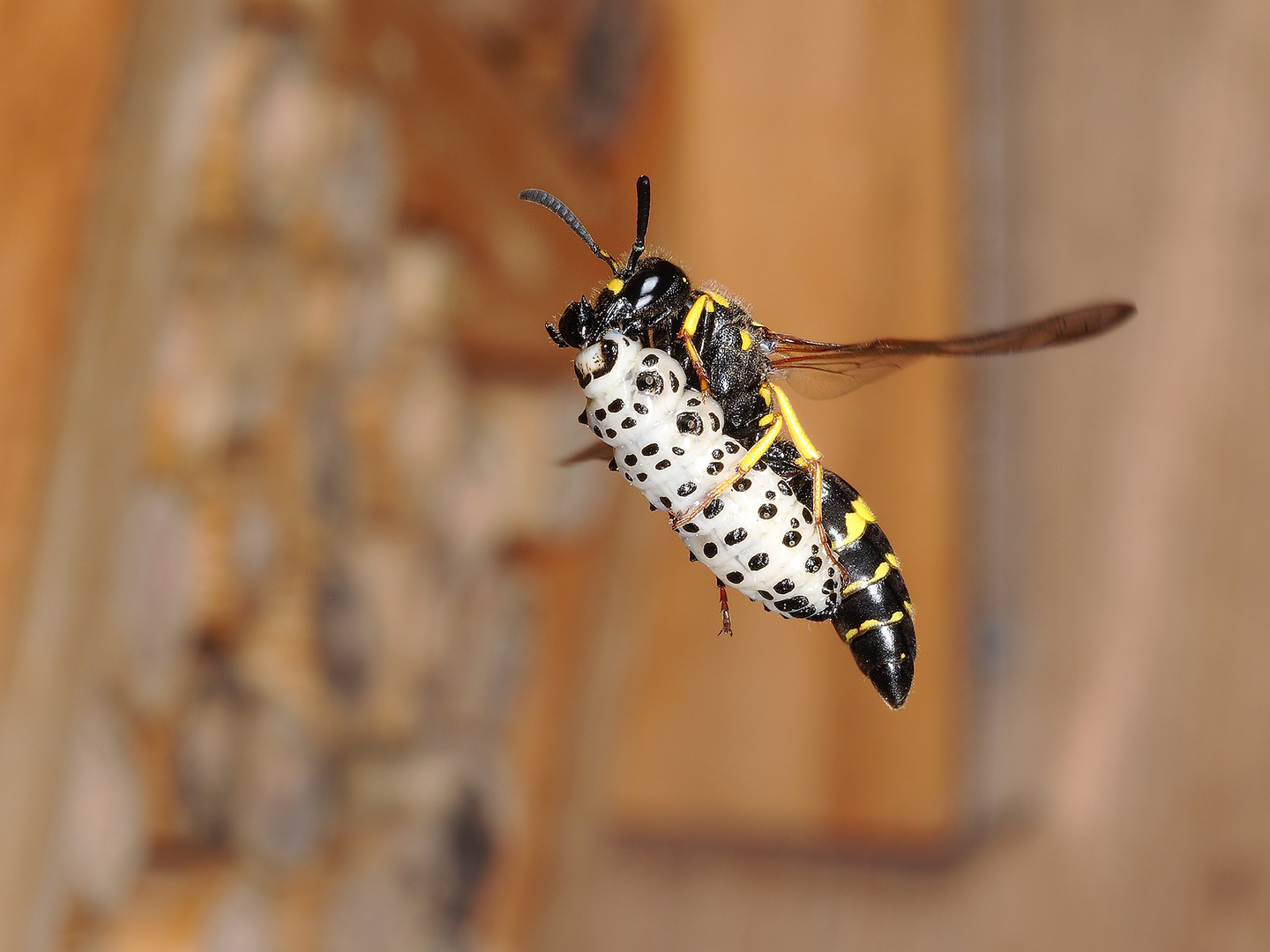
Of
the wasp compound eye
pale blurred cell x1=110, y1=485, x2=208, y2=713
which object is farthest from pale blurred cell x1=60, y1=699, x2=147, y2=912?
the wasp compound eye

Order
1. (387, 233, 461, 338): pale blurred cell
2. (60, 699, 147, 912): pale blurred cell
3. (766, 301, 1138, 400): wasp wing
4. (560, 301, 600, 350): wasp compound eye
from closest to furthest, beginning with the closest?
1. (766, 301, 1138, 400): wasp wing
2. (560, 301, 600, 350): wasp compound eye
3. (60, 699, 147, 912): pale blurred cell
4. (387, 233, 461, 338): pale blurred cell

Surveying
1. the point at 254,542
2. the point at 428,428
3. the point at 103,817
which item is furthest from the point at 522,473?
the point at 103,817

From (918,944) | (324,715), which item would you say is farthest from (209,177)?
(918,944)

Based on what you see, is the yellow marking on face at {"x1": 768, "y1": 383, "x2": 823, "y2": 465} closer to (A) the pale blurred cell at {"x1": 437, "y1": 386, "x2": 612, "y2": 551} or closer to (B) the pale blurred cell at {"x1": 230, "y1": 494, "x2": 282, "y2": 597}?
(B) the pale blurred cell at {"x1": 230, "y1": 494, "x2": 282, "y2": 597}

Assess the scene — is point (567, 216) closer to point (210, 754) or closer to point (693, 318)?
point (693, 318)

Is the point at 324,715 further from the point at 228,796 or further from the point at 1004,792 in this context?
the point at 1004,792
